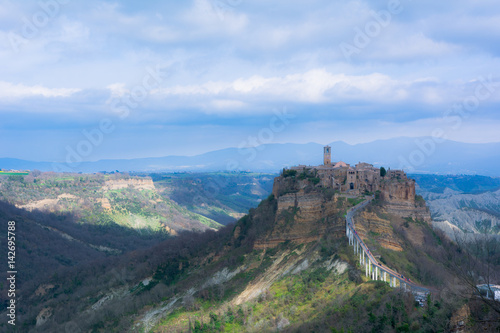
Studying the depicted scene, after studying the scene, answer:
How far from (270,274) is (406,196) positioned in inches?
856

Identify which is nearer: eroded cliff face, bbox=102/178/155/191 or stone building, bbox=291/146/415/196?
stone building, bbox=291/146/415/196

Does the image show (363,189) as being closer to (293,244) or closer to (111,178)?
(293,244)

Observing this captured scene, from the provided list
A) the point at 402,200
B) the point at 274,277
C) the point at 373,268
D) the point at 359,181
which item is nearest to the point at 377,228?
the point at 359,181

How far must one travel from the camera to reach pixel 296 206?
5606cm

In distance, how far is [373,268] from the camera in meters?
37.7

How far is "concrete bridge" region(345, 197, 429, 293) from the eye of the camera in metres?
33.8

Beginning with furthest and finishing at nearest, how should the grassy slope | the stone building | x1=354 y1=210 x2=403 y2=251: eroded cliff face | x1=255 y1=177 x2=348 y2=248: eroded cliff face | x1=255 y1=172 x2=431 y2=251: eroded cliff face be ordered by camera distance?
1. the grassy slope
2. the stone building
3. x1=255 y1=177 x2=348 y2=248: eroded cliff face
4. x1=255 y1=172 x2=431 y2=251: eroded cliff face
5. x1=354 y1=210 x2=403 y2=251: eroded cliff face

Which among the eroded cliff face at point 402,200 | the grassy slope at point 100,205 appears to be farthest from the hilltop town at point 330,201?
the grassy slope at point 100,205

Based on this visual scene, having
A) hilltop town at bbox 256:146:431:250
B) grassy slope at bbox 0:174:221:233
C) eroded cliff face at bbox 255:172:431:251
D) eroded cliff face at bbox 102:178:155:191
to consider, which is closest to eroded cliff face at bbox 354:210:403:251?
eroded cliff face at bbox 255:172:431:251

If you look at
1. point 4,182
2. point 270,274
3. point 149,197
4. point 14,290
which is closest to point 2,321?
point 14,290

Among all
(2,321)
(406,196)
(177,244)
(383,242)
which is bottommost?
(2,321)

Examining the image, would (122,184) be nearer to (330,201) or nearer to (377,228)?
(330,201)

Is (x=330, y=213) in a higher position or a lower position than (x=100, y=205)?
higher

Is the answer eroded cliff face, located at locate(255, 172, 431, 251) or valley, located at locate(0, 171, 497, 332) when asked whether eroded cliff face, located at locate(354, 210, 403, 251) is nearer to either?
eroded cliff face, located at locate(255, 172, 431, 251)
